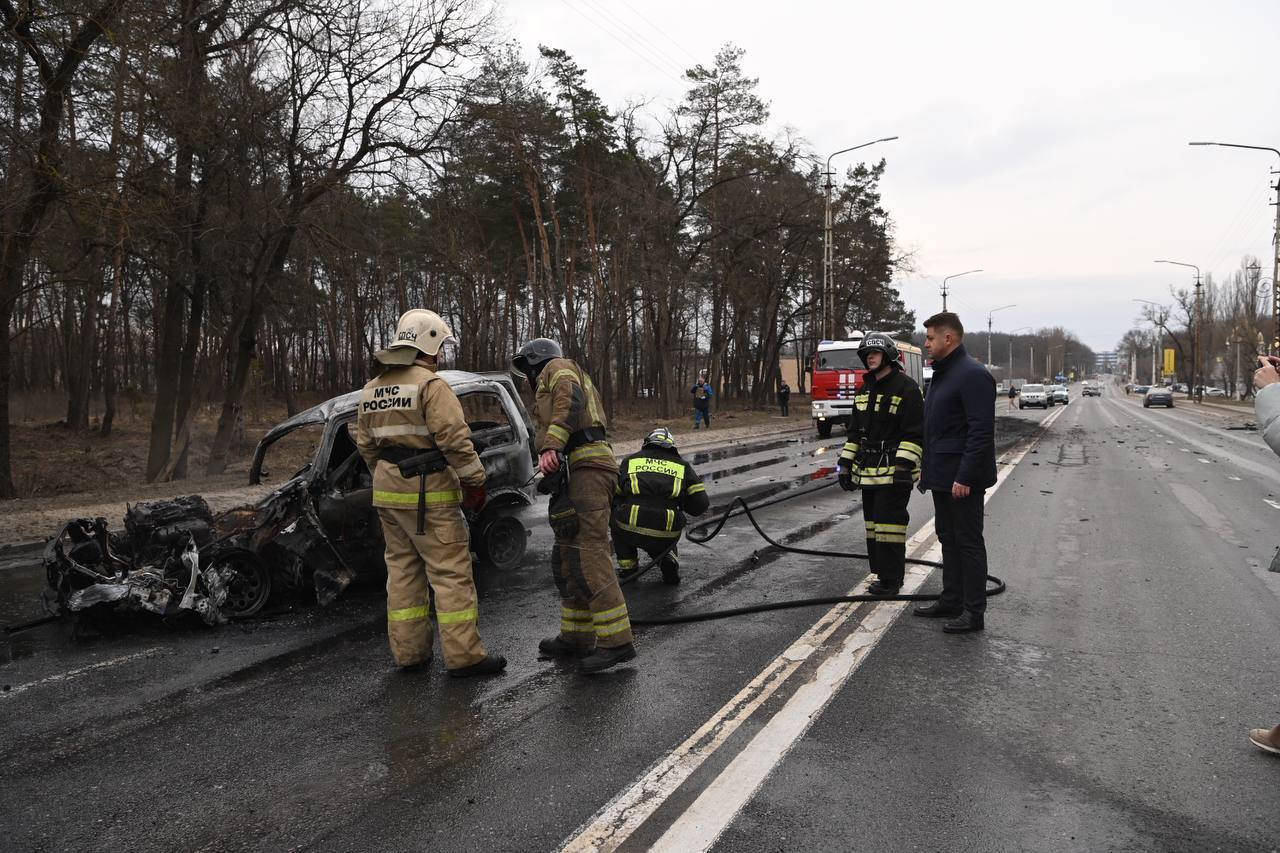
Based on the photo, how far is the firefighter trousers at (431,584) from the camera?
4695mm

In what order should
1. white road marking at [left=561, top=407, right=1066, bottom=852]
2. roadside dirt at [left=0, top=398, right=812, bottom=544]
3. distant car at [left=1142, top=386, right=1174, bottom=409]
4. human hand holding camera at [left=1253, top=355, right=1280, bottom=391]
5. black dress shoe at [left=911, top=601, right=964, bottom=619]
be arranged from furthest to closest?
distant car at [left=1142, top=386, right=1174, bottom=409], roadside dirt at [left=0, top=398, right=812, bottom=544], black dress shoe at [left=911, top=601, right=964, bottom=619], human hand holding camera at [left=1253, top=355, right=1280, bottom=391], white road marking at [left=561, top=407, right=1066, bottom=852]

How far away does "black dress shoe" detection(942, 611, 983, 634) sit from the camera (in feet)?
17.6

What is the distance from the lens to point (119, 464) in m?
24.2

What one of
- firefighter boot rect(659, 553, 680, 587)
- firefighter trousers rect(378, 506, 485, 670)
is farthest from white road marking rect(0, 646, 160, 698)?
firefighter boot rect(659, 553, 680, 587)

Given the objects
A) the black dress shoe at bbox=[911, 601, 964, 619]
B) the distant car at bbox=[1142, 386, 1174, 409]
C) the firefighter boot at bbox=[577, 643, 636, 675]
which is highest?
the firefighter boot at bbox=[577, 643, 636, 675]

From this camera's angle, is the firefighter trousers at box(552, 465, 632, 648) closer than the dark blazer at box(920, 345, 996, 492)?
Yes

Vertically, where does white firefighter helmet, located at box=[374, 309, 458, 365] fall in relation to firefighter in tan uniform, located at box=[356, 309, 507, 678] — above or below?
above

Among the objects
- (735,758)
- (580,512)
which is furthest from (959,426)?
(735,758)

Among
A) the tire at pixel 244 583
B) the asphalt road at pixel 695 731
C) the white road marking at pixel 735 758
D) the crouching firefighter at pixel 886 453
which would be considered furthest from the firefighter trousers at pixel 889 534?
the tire at pixel 244 583

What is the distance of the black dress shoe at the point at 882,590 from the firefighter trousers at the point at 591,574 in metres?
2.17

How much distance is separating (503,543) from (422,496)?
130 inches

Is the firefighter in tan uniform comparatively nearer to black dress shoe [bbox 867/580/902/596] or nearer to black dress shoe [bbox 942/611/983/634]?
black dress shoe [bbox 942/611/983/634]

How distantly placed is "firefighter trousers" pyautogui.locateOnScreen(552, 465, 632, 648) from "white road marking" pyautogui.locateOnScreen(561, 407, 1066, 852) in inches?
33.3

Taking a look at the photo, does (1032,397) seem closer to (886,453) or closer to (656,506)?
(886,453)
